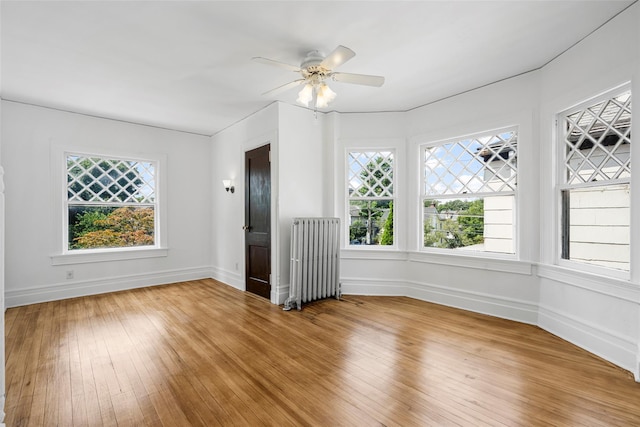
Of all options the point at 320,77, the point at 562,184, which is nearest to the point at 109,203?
the point at 320,77

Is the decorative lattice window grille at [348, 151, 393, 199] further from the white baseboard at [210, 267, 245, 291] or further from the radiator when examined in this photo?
the white baseboard at [210, 267, 245, 291]

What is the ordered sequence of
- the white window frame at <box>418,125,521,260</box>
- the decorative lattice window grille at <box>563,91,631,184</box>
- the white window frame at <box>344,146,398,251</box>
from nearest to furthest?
1. the decorative lattice window grille at <box>563,91,631,184</box>
2. the white window frame at <box>418,125,521,260</box>
3. the white window frame at <box>344,146,398,251</box>

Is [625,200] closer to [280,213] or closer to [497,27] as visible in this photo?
[497,27]

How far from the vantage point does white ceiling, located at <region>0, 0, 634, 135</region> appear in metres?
2.19

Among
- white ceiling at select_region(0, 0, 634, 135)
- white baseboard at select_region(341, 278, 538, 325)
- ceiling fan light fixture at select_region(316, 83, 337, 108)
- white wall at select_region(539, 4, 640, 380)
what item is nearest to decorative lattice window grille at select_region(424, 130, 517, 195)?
white wall at select_region(539, 4, 640, 380)

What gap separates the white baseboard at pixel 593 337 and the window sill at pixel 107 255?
536 cm

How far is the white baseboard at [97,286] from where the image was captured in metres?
3.92

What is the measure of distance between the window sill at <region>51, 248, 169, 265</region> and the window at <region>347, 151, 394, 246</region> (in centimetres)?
327

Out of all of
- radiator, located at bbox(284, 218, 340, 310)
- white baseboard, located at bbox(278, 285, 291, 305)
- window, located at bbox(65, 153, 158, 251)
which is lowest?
white baseboard, located at bbox(278, 285, 291, 305)

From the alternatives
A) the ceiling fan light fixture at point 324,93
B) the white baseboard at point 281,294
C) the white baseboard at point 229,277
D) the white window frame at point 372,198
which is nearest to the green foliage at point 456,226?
the white window frame at point 372,198

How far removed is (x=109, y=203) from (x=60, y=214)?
1.97 ft

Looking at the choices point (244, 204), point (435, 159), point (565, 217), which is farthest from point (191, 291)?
point (565, 217)

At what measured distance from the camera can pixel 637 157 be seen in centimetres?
223

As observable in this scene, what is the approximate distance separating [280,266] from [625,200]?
3514mm
